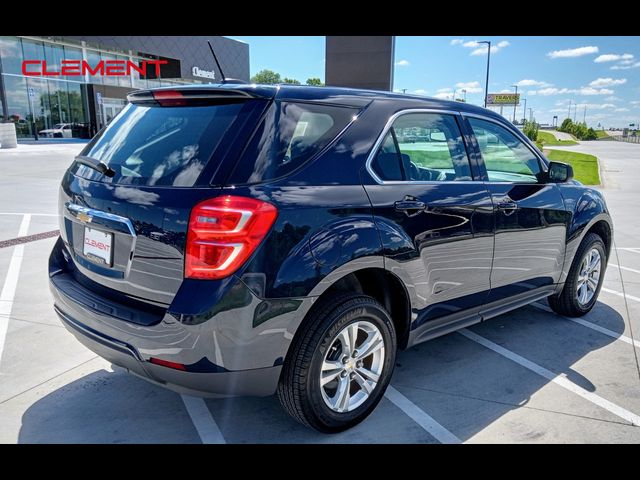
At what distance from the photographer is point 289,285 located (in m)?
2.39

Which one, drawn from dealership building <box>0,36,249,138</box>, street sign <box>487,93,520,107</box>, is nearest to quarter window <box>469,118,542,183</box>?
dealership building <box>0,36,249,138</box>

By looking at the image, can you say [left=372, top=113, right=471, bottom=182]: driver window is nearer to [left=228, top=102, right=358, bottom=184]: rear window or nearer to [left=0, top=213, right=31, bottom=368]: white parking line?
[left=228, top=102, right=358, bottom=184]: rear window

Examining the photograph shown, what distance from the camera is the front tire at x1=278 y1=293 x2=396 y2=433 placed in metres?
2.54

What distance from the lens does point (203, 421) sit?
9.64 ft

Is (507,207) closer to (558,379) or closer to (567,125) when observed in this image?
(558,379)

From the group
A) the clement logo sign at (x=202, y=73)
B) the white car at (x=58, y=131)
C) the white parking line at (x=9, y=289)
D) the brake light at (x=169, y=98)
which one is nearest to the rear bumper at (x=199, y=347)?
the brake light at (x=169, y=98)

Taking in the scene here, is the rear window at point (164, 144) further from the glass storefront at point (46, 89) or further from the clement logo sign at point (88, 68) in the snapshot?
the clement logo sign at point (88, 68)

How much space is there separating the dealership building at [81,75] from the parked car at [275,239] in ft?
85.9

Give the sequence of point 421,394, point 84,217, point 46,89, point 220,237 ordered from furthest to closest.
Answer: point 46,89, point 421,394, point 84,217, point 220,237

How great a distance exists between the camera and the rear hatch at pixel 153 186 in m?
2.35

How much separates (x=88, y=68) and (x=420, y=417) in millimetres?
38975

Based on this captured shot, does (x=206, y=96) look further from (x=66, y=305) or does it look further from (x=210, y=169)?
(x=66, y=305)

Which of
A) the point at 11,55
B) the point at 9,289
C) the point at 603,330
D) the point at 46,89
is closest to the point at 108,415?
the point at 9,289

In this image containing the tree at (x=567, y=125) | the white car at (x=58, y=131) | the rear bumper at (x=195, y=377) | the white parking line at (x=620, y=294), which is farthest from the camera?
the tree at (x=567, y=125)
